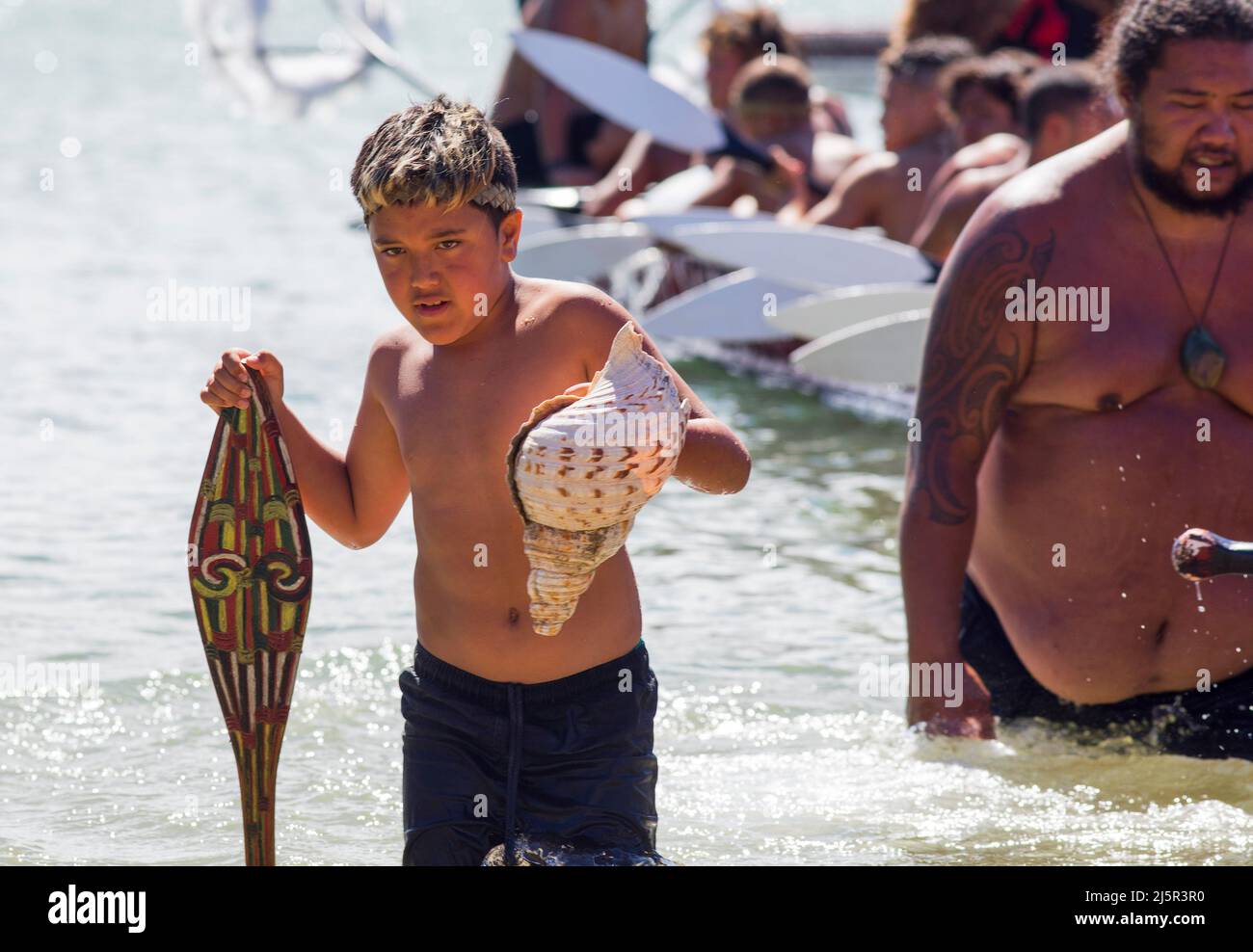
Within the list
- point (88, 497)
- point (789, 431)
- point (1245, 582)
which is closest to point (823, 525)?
point (789, 431)

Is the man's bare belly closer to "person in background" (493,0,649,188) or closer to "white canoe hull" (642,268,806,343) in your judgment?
"white canoe hull" (642,268,806,343)

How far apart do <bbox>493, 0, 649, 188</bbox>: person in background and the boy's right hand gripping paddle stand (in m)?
8.67

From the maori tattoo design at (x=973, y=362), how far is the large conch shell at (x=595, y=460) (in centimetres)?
117

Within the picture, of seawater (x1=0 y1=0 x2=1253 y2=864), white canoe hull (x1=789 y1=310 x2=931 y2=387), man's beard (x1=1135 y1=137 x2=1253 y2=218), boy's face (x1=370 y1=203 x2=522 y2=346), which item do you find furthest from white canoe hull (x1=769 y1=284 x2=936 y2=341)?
boy's face (x1=370 y1=203 x2=522 y2=346)

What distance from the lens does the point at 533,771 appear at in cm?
302

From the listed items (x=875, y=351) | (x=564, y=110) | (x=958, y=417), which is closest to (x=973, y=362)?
(x=958, y=417)

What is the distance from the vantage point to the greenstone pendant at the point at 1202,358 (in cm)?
367

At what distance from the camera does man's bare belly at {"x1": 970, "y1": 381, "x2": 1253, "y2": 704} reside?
3717mm

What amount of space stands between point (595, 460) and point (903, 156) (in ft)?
22.3

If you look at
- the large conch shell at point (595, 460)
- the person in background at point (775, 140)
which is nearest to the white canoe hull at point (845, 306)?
the person in background at point (775, 140)

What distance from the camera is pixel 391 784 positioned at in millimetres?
4371

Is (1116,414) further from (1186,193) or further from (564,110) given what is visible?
(564,110)

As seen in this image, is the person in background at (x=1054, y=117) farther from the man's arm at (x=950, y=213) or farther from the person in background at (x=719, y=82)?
the person in background at (x=719, y=82)
